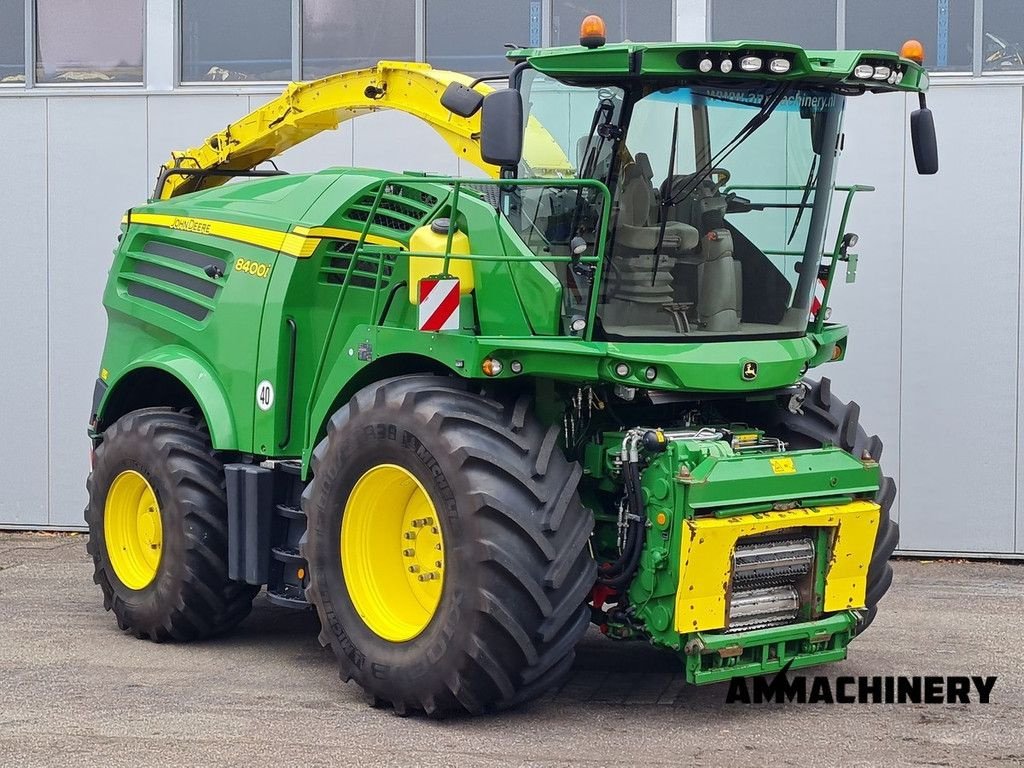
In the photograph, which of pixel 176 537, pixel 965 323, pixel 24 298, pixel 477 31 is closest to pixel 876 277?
pixel 965 323

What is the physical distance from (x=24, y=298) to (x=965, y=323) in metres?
7.18

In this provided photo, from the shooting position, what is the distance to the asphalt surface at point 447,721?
22.1 feet

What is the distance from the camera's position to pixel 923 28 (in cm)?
1181

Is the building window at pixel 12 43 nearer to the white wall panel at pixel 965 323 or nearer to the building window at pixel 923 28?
the building window at pixel 923 28

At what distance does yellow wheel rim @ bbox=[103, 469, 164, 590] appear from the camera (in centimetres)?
941

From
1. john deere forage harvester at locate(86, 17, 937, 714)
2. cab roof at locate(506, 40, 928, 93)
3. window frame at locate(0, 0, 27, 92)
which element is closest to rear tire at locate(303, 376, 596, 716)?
john deere forage harvester at locate(86, 17, 937, 714)

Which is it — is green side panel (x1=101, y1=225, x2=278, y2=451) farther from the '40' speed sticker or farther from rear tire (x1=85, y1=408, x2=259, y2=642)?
rear tire (x1=85, y1=408, x2=259, y2=642)

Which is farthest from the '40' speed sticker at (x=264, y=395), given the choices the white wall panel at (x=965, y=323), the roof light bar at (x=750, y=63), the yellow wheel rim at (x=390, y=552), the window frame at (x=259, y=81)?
the white wall panel at (x=965, y=323)

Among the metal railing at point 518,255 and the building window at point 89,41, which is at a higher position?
the building window at point 89,41

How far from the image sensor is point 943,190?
11703 mm

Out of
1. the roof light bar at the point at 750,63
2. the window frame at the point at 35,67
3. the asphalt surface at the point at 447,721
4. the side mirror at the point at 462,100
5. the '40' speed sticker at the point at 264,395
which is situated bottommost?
the asphalt surface at the point at 447,721

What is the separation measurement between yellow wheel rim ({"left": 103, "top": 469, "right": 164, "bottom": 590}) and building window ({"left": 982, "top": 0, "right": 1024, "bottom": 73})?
658 cm

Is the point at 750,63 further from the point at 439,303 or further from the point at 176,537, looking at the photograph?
the point at 176,537

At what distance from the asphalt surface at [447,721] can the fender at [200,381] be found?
119 cm
